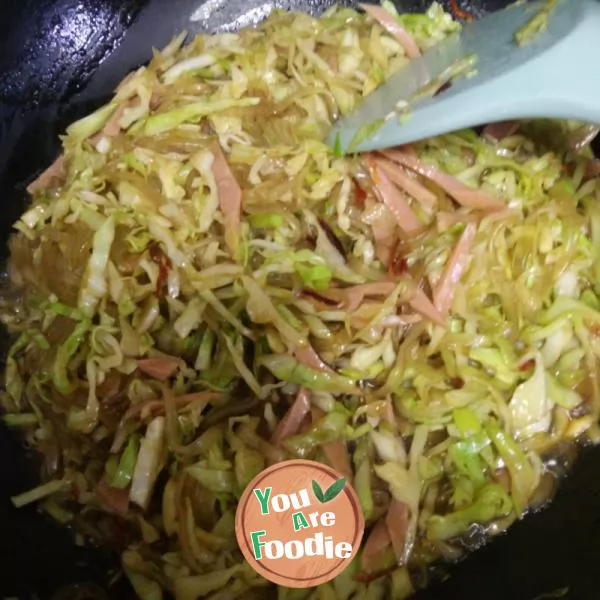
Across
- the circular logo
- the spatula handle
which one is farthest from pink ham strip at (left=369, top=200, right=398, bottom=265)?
the circular logo

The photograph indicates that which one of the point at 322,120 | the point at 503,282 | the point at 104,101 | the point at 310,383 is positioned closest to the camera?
the point at 310,383

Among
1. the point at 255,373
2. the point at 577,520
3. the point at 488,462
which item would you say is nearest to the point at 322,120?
the point at 255,373

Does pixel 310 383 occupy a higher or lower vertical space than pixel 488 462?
higher

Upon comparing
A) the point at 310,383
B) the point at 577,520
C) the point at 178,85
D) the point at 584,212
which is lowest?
the point at 577,520

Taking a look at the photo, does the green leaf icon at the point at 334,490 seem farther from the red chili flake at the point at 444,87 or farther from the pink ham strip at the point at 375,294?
the red chili flake at the point at 444,87

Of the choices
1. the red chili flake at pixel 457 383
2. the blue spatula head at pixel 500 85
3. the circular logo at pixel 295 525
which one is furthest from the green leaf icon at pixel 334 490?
the blue spatula head at pixel 500 85

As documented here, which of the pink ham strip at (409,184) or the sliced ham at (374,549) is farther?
the pink ham strip at (409,184)

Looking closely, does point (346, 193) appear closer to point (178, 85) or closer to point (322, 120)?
point (322, 120)
